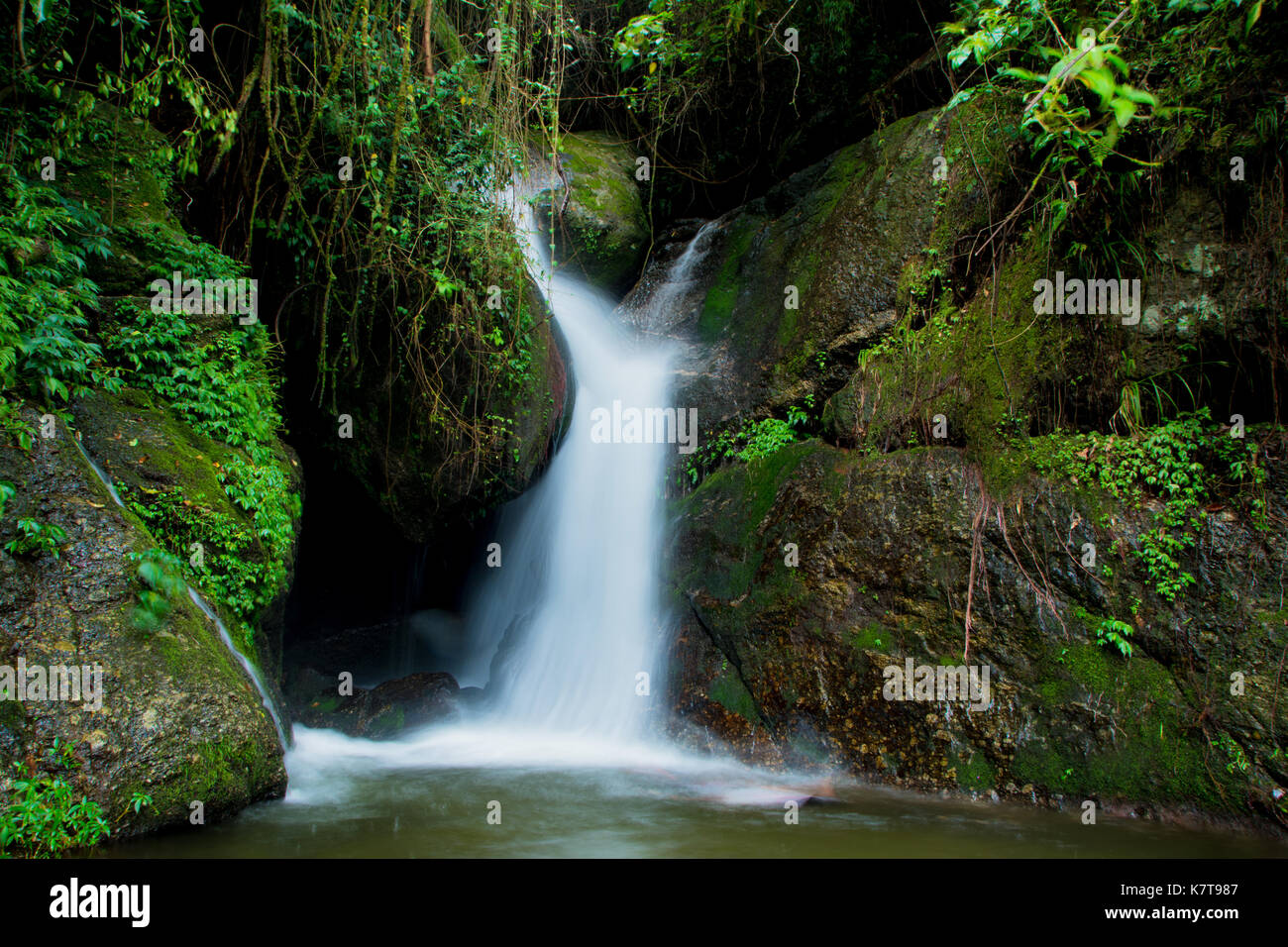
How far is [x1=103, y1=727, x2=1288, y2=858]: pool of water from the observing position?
13.0 feet

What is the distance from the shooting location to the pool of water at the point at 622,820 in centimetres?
397

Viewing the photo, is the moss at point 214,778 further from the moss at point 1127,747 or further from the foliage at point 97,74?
the moss at point 1127,747

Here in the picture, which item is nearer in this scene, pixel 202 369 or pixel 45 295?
pixel 45 295

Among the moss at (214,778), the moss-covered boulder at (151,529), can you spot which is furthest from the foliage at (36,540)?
the moss at (214,778)

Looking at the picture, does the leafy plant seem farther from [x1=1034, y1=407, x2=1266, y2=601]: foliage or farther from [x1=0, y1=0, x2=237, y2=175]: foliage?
[x1=0, y1=0, x2=237, y2=175]: foliage

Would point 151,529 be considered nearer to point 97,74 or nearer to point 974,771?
point 97,74

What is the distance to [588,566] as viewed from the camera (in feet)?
26.6

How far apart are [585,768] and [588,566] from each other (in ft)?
8.78

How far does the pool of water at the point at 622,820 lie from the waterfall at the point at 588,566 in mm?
1091

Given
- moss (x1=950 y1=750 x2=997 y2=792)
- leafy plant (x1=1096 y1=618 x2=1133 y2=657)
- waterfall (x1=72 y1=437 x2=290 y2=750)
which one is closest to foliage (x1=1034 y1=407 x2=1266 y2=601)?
leafy plant (x1=1096 y1=618 x2=1133 y2=657)

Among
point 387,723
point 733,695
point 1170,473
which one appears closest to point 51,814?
point 387,723

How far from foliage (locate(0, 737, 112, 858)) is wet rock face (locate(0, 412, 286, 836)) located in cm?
5
